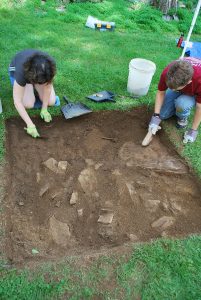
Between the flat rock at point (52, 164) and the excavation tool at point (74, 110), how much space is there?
69 cm

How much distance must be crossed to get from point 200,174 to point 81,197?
51.7 inches

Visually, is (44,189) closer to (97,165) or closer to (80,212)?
(80,212)

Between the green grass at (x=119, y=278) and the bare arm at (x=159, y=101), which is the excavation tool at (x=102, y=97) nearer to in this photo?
the bare arm at (x=159, y=101)

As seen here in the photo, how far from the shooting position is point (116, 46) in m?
5.38

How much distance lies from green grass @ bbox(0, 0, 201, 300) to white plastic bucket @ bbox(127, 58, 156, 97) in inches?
4.6

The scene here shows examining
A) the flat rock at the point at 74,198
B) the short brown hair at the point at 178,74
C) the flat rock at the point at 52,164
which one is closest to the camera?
the flat rock at the point at 74,198

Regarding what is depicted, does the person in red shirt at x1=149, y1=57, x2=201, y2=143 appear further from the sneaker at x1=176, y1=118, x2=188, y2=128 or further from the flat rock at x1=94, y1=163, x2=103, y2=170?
the flat rock at x1=94, y1=163, x2=103, y2=170

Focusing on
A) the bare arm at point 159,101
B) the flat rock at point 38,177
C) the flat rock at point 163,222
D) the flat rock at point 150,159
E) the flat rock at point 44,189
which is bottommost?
the flat rock at point 44,189

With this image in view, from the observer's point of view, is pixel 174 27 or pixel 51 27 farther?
pixel 174 27

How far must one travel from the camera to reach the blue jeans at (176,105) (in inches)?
141

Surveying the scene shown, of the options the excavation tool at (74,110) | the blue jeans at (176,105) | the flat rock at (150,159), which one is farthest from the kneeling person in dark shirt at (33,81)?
the blue jeans at (176,105)

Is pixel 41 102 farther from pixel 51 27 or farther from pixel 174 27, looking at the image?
pixel 174 27

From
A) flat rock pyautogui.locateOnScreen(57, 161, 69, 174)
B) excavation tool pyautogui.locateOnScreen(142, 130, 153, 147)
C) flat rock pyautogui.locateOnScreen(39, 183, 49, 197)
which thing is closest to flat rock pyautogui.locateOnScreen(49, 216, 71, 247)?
flat rock pyautogui.locateOnScreen(39, 183, 49, 197)

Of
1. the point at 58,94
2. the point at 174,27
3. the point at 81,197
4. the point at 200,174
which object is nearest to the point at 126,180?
the point at 81,197
